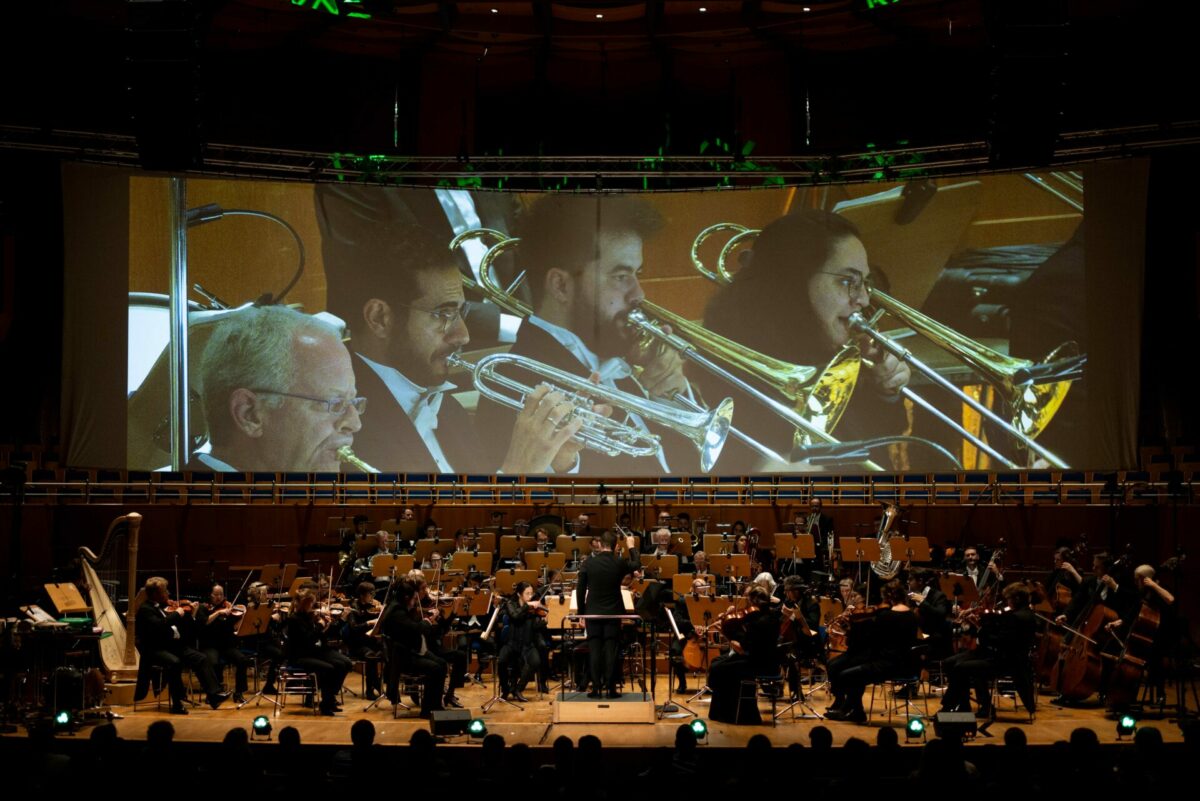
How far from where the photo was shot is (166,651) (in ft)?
37.1

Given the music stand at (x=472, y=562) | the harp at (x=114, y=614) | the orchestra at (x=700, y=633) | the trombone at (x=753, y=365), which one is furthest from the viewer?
the trombone at (x=753, y=365)

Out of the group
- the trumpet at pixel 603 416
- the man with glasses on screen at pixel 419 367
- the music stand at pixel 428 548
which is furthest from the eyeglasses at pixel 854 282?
the music stand at pixel 428 548

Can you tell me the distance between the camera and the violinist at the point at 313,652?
1125 cm

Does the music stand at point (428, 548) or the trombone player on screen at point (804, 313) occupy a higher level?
the trombone player on screen at point (804, 313)

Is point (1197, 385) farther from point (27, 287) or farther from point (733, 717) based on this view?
point (27, 287)

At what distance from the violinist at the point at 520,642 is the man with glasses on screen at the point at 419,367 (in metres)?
4.42

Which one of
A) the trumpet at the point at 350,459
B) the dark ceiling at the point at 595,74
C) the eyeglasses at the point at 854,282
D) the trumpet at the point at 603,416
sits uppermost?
the dark ceiling at the point at 595,74

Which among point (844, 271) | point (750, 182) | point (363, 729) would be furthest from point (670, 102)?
point (363, 729)

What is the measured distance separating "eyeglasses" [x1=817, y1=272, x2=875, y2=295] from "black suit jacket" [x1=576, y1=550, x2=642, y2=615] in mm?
7128

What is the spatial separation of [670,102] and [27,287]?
10783 millimetres

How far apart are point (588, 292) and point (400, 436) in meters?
3.44

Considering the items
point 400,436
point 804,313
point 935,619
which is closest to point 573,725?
point 935,619

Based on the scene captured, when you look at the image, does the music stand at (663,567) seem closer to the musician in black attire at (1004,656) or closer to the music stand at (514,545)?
the music stand at (514,545)

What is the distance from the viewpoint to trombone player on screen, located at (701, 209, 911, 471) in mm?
16141
